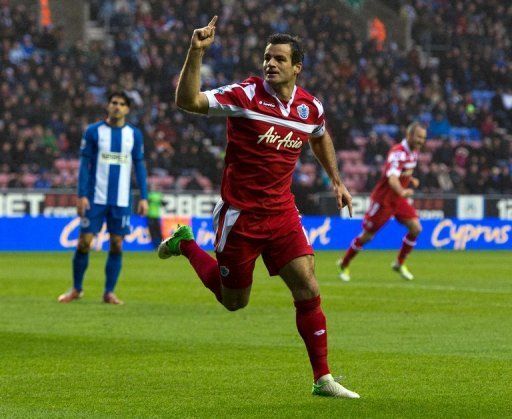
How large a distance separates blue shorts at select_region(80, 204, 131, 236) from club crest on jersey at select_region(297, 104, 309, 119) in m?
6.85

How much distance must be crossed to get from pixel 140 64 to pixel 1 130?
5.81 metres

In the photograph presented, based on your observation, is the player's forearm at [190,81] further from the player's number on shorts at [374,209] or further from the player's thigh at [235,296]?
the player's number on shorts at [374,209]

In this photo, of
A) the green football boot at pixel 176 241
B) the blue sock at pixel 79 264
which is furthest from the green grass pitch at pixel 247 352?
the green football boot at pixel 176 241

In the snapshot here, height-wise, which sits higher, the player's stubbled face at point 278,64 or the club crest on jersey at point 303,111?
the player's stubbled face at point 278,64

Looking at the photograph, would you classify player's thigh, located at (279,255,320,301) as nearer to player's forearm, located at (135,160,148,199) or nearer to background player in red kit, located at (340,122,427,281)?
player's forearm, located at (135,160,148,199)

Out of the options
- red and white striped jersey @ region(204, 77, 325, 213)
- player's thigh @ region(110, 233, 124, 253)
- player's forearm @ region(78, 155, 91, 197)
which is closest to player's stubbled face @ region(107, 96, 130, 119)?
player's forearm @ region(78, 155, 91, 197)

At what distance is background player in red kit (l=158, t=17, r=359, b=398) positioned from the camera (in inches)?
293

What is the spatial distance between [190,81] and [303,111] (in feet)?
3.94

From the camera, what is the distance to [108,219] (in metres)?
14.4

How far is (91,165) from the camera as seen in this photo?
14438mm

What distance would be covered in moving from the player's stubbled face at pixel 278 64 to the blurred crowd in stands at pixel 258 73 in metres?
21.6

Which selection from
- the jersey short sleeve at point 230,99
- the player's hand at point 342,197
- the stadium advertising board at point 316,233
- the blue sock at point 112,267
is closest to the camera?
the jersey short sleeve at point 230,99

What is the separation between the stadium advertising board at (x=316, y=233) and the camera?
1084 inches

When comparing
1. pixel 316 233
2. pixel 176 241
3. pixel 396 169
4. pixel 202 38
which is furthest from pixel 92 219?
pixel 316 233
